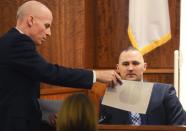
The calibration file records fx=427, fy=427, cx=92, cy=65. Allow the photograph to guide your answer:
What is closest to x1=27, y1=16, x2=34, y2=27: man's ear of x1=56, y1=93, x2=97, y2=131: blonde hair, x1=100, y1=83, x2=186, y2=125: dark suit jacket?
x1=56, y1=93, x2=97, y2=131: blonde hair

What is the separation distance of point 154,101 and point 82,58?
1.35m

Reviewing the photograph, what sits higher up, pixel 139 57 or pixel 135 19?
pixel 135 19

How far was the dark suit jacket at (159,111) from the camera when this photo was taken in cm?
291

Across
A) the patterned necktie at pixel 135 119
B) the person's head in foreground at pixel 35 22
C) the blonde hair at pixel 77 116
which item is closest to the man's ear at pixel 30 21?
the person's head in foreground at pixel 35 22

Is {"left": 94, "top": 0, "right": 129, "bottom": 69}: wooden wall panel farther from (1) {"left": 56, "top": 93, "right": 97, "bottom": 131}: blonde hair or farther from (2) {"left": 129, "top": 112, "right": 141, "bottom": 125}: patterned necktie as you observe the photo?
(1) {"left": 56, "top": 93, "right": 97, "bottom": 131}: blonde hair

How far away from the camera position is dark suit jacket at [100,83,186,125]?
2914mm

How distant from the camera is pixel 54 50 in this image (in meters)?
4.17

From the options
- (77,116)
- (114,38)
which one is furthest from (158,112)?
(114,38)

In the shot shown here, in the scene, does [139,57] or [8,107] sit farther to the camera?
[139,57]

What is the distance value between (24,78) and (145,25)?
7.48ft

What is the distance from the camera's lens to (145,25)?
14.4ft

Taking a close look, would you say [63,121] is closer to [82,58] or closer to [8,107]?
[8,107]

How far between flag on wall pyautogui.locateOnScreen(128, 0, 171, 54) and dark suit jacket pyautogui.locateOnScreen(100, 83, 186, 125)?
1348 mm

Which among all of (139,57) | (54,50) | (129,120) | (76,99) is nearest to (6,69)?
(76,99)
